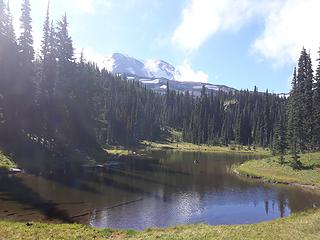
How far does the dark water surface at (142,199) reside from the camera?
4031 centimetres

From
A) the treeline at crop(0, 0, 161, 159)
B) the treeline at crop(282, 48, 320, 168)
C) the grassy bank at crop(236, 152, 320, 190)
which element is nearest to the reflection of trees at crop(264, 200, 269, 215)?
the grassy bank at crop(236, 152, 320, 190)

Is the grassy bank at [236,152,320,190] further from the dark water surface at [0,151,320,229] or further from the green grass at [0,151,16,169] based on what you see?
the green grass at [0,151,16,169]

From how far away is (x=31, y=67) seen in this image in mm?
84125

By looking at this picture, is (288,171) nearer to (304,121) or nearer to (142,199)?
(304,121)

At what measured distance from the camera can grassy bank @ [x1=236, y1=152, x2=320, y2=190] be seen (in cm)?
6869

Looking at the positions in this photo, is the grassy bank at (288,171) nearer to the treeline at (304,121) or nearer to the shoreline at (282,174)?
the shoreline at (282,174)

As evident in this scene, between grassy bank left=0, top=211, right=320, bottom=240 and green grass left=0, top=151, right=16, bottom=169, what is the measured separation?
34158 millimetres

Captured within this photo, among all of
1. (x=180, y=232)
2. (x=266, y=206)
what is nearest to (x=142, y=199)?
(x=266, y=206)

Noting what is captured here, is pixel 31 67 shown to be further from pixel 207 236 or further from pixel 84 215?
pixel 207 236

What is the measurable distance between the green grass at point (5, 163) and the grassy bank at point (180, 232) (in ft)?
112

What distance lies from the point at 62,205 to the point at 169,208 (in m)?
12.3

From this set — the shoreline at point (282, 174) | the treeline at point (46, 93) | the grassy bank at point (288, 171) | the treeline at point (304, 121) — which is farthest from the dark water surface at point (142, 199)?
the treeline at point (304, 121)

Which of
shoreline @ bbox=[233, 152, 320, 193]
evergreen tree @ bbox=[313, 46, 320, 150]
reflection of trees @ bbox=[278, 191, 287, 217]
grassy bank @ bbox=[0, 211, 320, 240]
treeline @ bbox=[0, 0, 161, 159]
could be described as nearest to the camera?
grassy bank @ bbox=[0, 211, 320, 240]

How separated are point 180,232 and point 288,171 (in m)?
50.6
